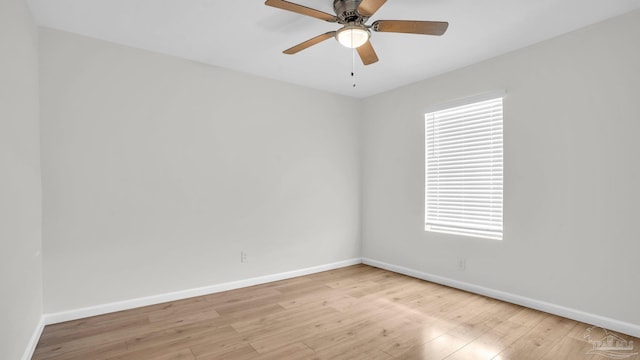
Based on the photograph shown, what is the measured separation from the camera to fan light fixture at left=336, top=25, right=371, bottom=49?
2.20 meters

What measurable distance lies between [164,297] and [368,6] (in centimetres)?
321

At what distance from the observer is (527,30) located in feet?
8.95

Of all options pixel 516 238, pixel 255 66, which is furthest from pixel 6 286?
pixel 516 238

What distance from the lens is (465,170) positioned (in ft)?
11.8

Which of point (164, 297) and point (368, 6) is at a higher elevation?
point (368, 6)

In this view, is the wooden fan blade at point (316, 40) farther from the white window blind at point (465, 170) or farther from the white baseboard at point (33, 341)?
the white baseboard at point (33, 341)

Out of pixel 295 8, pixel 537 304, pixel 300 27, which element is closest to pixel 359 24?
pixel 295 8

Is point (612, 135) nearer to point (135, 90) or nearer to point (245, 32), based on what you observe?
point (245, 32)

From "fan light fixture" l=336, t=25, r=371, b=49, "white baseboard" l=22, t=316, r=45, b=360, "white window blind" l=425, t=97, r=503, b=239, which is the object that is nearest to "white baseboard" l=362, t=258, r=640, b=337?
"white window blind" l=425, t=97, r=503, b=239

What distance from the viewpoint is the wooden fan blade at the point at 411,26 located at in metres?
2.07

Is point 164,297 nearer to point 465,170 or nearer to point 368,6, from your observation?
point 368,6

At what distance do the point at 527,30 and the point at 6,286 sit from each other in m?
4.12

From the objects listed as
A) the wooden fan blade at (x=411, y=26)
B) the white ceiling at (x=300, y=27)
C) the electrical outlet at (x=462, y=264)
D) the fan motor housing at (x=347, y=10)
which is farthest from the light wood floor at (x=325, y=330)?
the white ceiling at (x=300, y=27)

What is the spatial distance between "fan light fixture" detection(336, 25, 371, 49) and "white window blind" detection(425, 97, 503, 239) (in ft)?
6.05
